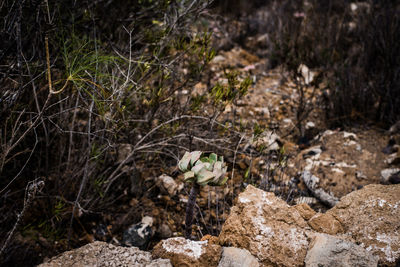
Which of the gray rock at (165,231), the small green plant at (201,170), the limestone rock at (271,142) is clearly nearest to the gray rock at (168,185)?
the gray rock at (165,231)

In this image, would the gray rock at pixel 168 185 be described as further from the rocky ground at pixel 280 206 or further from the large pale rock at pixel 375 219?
the large pale rock at pixel 375 219

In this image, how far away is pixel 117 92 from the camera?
1911mm

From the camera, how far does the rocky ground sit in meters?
1.39

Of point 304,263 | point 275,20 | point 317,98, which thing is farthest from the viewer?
point 275,20

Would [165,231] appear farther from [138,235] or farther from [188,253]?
[188,253]

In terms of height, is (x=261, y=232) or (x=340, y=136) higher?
(x=261, y=232)

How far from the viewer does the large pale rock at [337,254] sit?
50.6 inches

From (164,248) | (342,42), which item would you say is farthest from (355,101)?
(164,248)

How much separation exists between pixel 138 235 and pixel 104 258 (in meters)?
0.80

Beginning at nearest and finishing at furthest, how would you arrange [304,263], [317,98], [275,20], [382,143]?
[304,263] < [382,143] < [317,98] < [275,20]

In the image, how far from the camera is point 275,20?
4.70 metres

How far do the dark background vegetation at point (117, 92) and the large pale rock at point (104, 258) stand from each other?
1.02 feet

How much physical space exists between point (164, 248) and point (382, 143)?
241 centimetres

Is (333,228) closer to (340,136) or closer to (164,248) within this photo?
(164,248)
